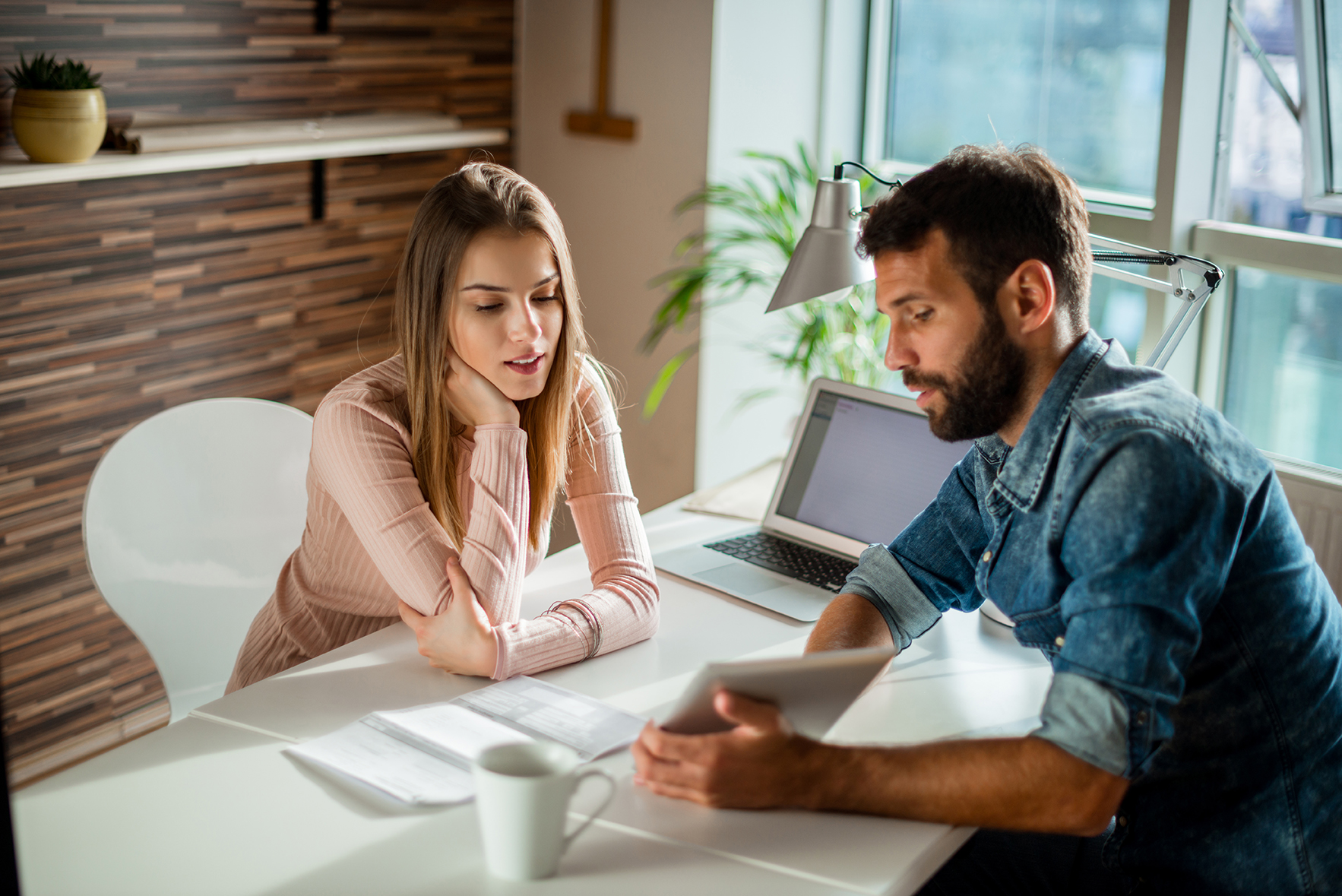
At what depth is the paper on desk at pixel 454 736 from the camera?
1194mm

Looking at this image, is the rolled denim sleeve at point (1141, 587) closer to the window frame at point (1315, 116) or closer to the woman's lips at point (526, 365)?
the woman's lips at point (526, 365)

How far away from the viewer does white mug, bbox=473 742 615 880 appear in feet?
3.32

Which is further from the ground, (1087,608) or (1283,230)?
(1283,230)

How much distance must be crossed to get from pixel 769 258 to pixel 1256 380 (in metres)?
1.16

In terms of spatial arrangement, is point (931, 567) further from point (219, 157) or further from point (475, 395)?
point (219, 157)

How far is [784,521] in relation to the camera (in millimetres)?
1986

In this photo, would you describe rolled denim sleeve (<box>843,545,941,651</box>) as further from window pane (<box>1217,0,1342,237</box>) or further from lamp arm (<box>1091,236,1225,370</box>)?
window pane (<box>1217,0,1342,237</box>)

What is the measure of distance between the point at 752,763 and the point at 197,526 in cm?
107

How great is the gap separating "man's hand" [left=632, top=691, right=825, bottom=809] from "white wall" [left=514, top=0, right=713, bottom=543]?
192 centimetres

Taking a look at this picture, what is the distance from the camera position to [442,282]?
1.61 metres

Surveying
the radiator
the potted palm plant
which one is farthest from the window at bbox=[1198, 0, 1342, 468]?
the potted palm plant

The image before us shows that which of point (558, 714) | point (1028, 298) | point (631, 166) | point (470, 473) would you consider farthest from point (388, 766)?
point (631, 166)

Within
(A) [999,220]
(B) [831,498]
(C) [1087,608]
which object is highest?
(A) [999,220]

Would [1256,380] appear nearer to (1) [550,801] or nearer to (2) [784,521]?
(2) [784,521]
